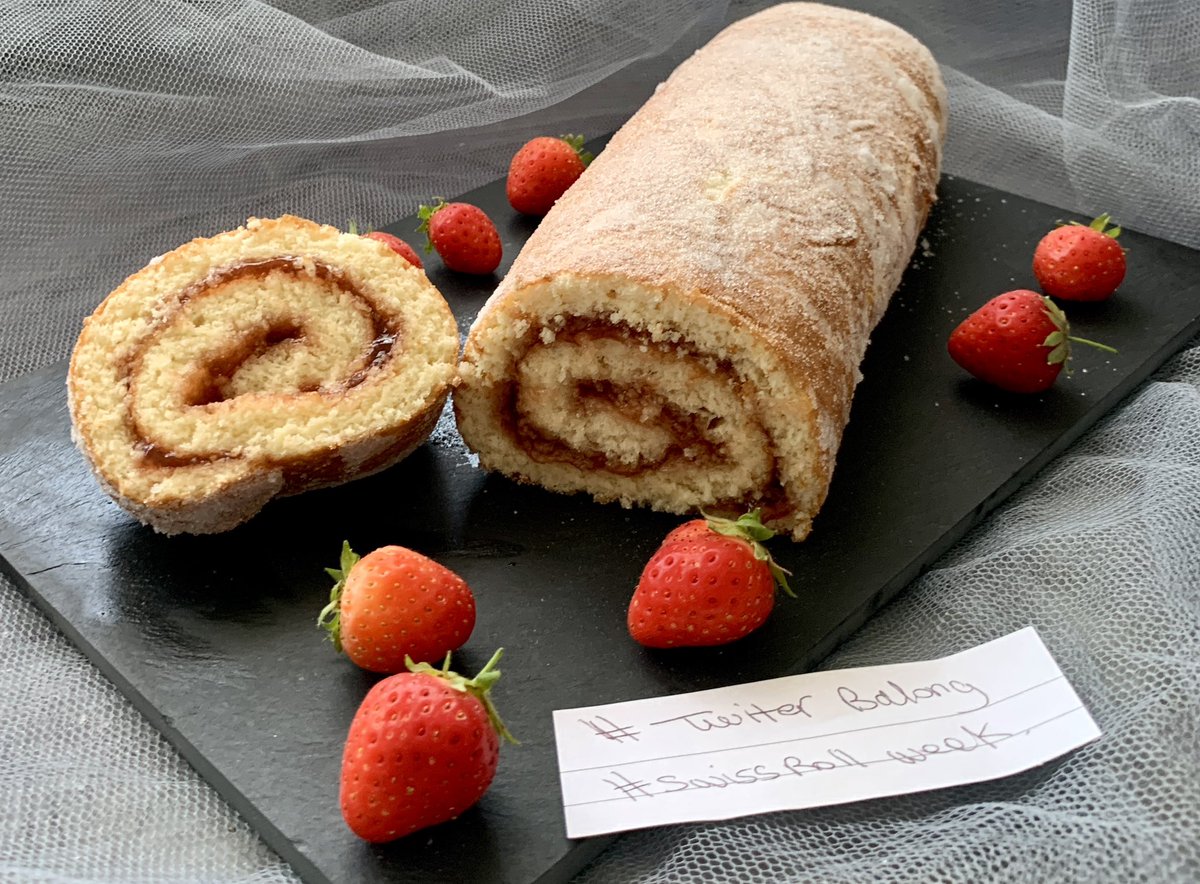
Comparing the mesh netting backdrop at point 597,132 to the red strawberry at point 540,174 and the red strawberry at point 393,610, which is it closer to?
the red strawberry at point 540,174

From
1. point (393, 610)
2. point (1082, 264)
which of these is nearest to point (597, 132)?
point (1082, 264)

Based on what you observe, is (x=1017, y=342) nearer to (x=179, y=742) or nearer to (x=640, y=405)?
(x=640, y=405)

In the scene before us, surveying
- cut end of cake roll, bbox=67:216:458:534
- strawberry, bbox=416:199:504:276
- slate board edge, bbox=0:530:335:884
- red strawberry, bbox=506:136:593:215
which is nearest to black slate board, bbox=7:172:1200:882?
slate board edge, bbox=0:530:335:884

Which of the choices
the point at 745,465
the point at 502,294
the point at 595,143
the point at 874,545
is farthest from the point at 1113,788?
the point at 595,143

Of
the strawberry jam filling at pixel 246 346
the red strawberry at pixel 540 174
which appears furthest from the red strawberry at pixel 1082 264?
the strawberry jam filling at pixel 246 346

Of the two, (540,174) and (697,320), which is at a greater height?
(697,320)
